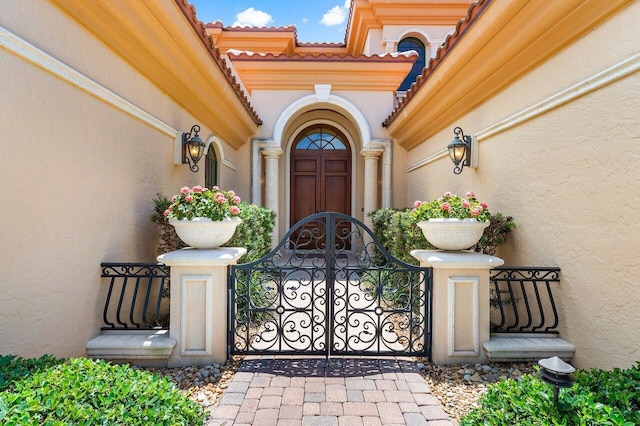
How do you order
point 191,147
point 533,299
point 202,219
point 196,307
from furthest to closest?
point 191,147 < point 533,299 < point 202,219 < point 196,307

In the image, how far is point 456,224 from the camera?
3801mm

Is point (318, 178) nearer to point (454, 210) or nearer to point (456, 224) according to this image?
point (454, 210)

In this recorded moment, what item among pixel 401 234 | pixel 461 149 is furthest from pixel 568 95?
pixel 401 234

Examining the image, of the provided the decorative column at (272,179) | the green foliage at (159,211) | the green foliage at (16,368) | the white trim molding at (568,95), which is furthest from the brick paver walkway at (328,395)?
the decorative column at (272,179)

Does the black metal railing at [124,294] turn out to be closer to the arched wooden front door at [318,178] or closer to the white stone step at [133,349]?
the white stone step at [133,349]

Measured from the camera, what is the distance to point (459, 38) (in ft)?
15.8

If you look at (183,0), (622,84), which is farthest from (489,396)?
(183,0)

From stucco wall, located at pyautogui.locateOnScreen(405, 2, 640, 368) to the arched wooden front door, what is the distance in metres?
6.58

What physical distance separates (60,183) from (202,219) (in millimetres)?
1272

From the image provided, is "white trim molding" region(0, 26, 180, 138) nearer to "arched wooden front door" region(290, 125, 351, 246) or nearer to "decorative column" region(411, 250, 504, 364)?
"decorative column" region(411, 250, 504, 364)

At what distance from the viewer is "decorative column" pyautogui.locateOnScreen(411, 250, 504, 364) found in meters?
3.69

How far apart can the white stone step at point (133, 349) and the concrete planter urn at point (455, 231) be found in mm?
2969

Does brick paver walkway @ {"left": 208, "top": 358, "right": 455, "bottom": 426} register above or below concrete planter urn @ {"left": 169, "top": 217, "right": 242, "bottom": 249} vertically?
below

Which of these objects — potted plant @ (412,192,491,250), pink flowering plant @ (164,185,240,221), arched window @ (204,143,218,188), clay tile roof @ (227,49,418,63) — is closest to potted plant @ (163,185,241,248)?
pink flowering plant @ (164,185,240,221)
